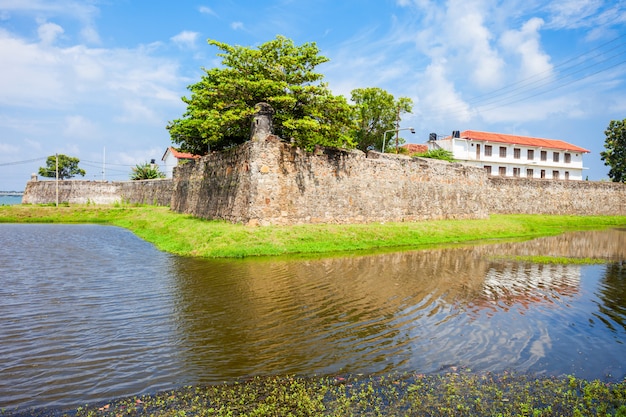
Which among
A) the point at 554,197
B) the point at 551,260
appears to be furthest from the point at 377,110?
the point at 551,260

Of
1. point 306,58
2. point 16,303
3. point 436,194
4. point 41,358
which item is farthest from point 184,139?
point 41,358

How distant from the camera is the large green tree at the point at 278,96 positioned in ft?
66.9

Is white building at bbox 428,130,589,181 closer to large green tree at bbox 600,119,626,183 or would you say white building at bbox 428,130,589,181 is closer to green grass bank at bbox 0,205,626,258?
large green tree at bbox 600,119,626,183

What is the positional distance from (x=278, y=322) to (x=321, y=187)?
13.8m

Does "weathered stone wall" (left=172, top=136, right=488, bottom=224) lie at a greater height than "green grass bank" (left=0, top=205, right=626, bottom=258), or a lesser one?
greater

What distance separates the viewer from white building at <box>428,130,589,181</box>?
187 feet

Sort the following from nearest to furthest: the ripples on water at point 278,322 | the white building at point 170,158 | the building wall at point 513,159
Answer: the ripples on water at point 278,322, the building wall at point 513,159, the white building at point 170,158

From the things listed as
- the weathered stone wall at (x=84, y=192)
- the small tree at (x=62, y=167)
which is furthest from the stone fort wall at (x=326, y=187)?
the small tree at (x=62, y=167)

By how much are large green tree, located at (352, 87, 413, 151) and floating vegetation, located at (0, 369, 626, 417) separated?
4508 cm

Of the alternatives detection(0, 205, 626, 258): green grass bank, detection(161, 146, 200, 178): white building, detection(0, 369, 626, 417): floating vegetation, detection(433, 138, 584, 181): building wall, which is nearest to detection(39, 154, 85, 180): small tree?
detection(161, 146, 200, 178): white building

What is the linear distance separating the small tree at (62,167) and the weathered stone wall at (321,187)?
5146 cm

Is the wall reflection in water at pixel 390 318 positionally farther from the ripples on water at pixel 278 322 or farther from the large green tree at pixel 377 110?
the large green tree at pixel 377 110

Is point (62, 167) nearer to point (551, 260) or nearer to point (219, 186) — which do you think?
point (219, 186)

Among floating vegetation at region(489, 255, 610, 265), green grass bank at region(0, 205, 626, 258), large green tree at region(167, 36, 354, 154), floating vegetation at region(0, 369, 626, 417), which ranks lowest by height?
floating vegetation at region(0, 369, 626, 417)
